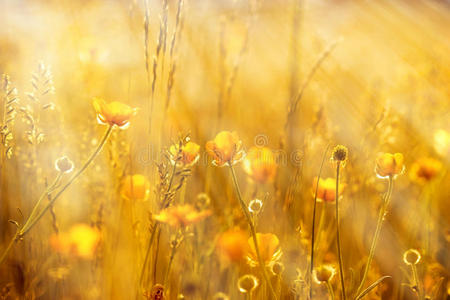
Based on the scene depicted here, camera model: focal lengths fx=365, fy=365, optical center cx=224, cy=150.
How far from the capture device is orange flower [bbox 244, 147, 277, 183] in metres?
0.75

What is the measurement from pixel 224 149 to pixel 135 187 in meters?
0.24

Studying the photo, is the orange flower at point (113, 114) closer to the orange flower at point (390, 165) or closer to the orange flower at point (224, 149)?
the orange flower at point (224, 149)

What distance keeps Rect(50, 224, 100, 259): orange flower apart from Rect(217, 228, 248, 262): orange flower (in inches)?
9.5

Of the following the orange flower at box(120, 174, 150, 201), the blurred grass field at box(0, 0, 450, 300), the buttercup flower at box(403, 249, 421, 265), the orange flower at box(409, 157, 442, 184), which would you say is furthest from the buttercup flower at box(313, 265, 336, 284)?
the orange flower at box(409, 157, 442, 184)

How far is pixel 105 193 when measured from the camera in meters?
0.77

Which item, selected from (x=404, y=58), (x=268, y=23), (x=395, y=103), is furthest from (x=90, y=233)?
(x=268, y=23)

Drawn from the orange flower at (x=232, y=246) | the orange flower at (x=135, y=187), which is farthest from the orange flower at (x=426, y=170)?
the orange flower at (x=135, y=187)

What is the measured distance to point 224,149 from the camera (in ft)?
1.97

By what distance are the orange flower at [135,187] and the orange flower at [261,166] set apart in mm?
216

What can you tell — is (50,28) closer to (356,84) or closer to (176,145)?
(356,84)

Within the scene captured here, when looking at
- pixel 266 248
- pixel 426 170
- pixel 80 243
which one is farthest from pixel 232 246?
pixel 426 170

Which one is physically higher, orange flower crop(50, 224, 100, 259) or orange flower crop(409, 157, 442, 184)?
orange flower crop(409, 157, 442, 184)

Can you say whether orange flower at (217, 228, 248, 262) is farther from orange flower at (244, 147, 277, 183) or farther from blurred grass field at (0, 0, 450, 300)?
orange flower at (244, 147, 277, 183)

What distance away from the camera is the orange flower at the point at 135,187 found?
72 cm
